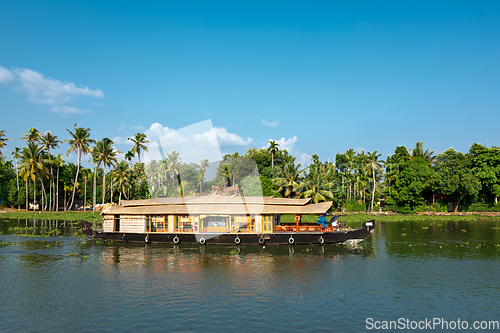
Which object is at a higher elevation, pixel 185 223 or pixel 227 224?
pixel 185 223

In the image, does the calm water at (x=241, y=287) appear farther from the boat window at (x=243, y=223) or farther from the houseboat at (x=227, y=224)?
the boat window at (x=243, y=223)

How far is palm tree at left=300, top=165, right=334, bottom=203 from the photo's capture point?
62531 millimetres

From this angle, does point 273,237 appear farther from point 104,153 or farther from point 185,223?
point 104,153

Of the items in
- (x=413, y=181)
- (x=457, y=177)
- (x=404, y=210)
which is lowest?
(x=404, y=210)

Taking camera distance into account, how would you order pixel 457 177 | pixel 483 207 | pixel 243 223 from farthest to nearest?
pixel 483 207 → pixel 457 177 → pixel 243 223

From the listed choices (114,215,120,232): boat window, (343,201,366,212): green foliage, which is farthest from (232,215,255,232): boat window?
(343,201,366,212): green foliage

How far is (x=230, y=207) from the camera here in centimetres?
3238

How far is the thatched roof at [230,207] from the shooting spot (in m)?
31.4

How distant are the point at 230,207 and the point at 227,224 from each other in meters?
1.73

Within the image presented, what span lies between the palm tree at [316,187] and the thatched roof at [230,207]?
30.2m

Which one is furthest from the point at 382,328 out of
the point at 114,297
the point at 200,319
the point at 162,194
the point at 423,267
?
the point at 162,194

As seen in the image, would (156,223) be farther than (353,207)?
No

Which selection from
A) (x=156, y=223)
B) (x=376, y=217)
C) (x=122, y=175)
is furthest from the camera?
(x=122, y=175)

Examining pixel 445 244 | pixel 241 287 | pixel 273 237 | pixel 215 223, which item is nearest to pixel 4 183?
pixel 215 223
